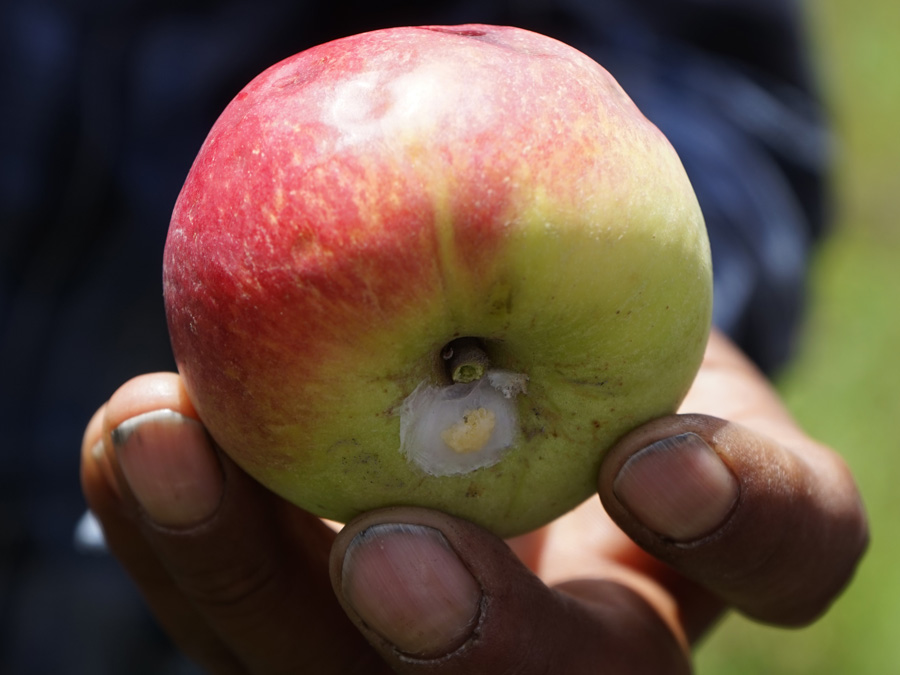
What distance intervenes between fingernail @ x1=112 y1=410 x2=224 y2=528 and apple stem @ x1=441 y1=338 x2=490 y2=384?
1.01ft

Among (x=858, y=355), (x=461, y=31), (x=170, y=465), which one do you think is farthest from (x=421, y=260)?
(x=858, y=355)

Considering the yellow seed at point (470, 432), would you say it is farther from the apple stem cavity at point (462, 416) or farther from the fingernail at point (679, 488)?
the fingernail at point (679, 488)

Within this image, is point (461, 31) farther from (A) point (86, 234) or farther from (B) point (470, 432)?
(A) point (86, 234)

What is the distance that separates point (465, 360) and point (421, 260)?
13 centimetres

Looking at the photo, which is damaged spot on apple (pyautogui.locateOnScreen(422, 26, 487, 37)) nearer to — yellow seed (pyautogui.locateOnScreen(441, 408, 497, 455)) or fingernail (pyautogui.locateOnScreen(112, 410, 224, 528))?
yellow seed (pyautogui.locateOnScreen(441, 408, 497, 455))

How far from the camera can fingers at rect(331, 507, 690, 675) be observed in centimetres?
86

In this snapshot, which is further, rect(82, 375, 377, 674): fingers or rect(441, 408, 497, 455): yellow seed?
rect(82, 375, 377, 674): fingers

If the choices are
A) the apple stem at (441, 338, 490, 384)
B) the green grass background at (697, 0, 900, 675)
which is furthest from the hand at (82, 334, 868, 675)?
the green grass background at (697, 0, 900, 675)

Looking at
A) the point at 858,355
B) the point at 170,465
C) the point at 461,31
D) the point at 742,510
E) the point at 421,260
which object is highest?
the point at 461,31

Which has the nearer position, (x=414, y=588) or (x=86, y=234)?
(x=414, y=588)

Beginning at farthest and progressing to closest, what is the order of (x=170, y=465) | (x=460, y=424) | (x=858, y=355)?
(x=858, y=355) → (x=170, y=465) → (x=460, y=424)

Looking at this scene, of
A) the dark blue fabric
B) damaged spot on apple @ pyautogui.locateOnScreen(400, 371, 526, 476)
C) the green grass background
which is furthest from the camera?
the green grass background

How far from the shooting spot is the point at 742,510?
93 centimetres

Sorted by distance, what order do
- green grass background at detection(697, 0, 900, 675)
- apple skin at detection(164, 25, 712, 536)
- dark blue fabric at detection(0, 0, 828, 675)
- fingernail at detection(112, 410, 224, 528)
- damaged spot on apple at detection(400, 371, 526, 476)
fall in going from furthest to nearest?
green grass background at detection(697, 0, 900, 675), dark blue fabric at detection(0, 0, 828, 675), fingernail at detection(112, 410, 224, 528), damaged spot on apple at detection(400, 371, 526, 476), apple skin at detection(164, 25, 712, 536)
